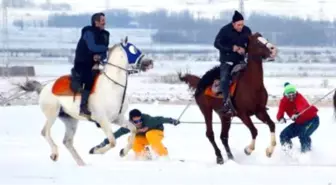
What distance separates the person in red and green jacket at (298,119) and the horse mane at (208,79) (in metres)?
1.23

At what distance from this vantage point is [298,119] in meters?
16.2

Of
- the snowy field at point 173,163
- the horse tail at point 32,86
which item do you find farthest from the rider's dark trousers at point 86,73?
the horse tail at point 32,86

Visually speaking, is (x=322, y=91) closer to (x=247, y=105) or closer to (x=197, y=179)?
(x=247, y=105)

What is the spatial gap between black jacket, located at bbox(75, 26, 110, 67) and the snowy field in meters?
1.60

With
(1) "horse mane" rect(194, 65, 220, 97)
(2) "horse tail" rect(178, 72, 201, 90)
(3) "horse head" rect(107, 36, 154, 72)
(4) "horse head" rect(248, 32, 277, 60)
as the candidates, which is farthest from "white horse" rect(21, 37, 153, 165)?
(2) "horse tail" rect(178, 72, 201, 90)

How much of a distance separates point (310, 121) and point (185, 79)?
2365mm

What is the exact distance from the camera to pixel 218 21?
486 feet

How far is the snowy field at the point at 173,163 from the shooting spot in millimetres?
12391

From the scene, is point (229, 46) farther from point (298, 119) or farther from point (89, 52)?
point (89, 52)

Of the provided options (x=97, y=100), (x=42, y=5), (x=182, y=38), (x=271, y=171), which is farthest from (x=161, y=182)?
(x=42, y=5)

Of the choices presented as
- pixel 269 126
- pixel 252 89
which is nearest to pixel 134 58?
pixel 252 89

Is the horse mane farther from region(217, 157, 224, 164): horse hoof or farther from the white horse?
the white horse

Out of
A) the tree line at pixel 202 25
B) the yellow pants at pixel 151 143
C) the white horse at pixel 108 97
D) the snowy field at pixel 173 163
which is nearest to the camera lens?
the snowy field at pixel 173 163

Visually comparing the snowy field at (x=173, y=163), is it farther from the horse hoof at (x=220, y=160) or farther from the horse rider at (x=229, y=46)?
the horse rider at (x=229, y=46)
